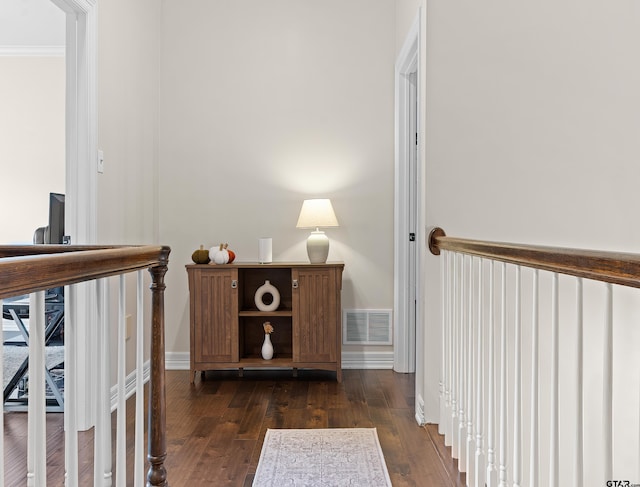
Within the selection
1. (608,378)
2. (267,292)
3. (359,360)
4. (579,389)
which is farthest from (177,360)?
(608,378)

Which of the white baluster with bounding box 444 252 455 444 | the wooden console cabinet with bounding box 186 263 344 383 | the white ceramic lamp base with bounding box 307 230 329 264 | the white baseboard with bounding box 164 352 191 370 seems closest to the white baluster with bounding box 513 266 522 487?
the white baluster with bounding box 444 252 455 444

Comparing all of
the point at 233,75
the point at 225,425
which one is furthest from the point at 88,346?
the point at 233,75

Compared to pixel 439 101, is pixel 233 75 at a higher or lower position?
higher

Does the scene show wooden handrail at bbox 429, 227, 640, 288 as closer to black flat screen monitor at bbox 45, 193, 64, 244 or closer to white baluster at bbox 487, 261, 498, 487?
white baluster at bbox 487, 261, 498, 487

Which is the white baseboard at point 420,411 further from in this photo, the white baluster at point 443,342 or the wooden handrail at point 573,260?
the wooden handrail at point 573,260

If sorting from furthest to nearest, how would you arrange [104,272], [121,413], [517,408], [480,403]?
1. [480,403]
2. [517,408]
3. [121,413]
4. [104,272]

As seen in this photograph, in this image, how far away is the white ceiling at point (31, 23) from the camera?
4191 mm

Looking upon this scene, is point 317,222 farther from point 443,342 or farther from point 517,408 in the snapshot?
point 517,408

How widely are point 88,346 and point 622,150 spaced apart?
2852 mm

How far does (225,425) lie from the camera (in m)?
2.89

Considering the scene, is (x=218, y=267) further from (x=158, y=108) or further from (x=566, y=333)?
(x=566, y=333)

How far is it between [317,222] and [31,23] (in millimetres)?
3031

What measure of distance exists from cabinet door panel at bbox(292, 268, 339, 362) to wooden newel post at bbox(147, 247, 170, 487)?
2071 mm

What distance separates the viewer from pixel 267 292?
3.88m
